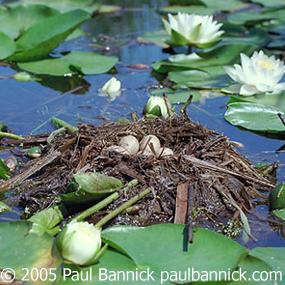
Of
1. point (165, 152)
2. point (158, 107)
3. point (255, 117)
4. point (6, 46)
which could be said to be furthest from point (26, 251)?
point (6, 46)

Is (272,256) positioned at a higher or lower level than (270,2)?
higher

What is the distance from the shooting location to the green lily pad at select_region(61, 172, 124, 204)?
2.00m

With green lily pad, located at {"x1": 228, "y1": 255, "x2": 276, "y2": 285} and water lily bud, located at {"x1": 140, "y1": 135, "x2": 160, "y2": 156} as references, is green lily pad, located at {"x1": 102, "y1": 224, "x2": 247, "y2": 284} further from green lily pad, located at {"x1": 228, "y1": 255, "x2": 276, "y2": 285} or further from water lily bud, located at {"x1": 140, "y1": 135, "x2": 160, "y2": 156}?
water lily bud, located at {"x1": 140, "y1": 135, "x2": 160, "y2": 156}

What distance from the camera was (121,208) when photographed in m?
2.03

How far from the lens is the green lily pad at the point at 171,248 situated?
1.74m

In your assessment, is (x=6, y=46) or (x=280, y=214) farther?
(x=6, y=46)

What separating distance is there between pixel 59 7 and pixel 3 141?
229 cm

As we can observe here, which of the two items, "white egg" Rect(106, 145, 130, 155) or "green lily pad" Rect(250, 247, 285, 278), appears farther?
"white egg" Rect(106, 145, 130, 155)

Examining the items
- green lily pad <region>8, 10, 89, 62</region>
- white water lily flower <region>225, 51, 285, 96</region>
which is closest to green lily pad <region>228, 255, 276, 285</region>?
white water lily flower <region>225, 51, 285, 96</region>

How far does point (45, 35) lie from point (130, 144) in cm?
151

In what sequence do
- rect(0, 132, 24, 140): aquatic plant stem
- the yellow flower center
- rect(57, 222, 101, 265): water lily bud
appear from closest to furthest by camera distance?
rect(57, 222, 101, 265): water lily bud, rect(0, 132, 24, 140): aquatic plant stem, the yellow flower center

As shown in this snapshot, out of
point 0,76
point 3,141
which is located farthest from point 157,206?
point 0,76

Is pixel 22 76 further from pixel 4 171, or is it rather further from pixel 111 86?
pixel 4 171

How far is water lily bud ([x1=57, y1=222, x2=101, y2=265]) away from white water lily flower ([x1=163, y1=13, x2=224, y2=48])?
2148 millimetres
